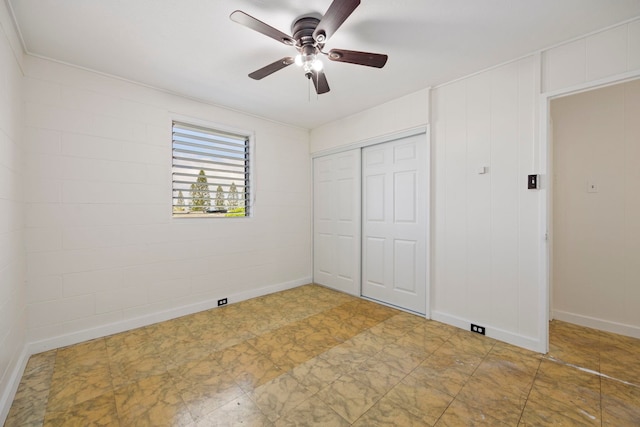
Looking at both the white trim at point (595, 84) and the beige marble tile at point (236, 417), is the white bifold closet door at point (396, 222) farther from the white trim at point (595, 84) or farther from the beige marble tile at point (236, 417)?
the beige marble tile at point (236, 417)

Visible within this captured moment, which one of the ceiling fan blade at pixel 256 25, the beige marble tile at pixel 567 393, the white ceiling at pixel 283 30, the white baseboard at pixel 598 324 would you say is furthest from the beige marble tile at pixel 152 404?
the white baseboard at pixel 598 324

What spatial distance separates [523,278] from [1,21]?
4282 millimetres

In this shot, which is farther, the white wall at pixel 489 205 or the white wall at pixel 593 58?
the white wall at pixel 489 205

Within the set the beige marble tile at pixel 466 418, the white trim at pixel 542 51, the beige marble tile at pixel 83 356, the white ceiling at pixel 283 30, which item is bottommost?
the beige marble tile at pixel 466 418

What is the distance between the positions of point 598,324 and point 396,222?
2.21m

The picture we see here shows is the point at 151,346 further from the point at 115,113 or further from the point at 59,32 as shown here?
the point at 59,32

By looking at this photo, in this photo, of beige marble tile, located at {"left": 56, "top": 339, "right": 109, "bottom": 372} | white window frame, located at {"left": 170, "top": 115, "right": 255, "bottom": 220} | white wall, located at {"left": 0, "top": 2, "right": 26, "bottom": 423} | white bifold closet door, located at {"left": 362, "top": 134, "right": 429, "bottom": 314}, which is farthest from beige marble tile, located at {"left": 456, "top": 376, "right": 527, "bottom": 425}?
white window frame, located at {"left": 170, "top": 115, "right": 255, "bottom": 220}

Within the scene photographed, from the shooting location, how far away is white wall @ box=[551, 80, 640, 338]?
2.61 m

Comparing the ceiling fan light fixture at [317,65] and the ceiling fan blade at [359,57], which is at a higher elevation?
the ceiling fan blade at [359,57]

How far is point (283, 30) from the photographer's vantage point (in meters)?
2.05

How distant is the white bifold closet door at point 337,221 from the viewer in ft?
12.7

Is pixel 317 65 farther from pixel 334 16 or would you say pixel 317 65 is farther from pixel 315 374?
pixel 315 374

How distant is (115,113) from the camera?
270cm

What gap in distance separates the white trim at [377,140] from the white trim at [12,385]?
3796 mm
